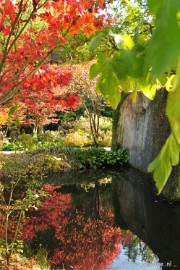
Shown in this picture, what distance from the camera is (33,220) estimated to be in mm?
6219

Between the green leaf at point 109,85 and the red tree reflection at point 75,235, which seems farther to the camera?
the red tree reflection at point 75,235

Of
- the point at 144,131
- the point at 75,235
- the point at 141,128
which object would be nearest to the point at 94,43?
the point at 75,235

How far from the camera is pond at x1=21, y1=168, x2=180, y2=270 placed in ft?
15.5

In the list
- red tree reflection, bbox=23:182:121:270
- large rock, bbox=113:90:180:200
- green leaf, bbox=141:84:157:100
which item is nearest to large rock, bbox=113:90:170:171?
large rock, bbox=113:90:180:200

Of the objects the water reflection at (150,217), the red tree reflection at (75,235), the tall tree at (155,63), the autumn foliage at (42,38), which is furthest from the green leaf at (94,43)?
the red tree reflection at (75,235)

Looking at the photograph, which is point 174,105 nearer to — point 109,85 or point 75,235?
point 109,85

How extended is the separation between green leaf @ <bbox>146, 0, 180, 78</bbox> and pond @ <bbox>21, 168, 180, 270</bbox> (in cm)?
453

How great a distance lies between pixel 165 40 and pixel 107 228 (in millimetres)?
5929

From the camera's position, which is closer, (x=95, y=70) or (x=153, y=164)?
(x=153, y=164)

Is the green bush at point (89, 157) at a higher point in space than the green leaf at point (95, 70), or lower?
lower

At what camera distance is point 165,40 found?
0.79 ft

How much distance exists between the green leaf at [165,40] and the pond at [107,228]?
14.9 feet

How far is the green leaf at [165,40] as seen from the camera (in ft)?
0.77

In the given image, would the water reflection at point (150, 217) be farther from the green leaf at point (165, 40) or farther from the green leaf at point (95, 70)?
the green leaf at point (165, 40)
